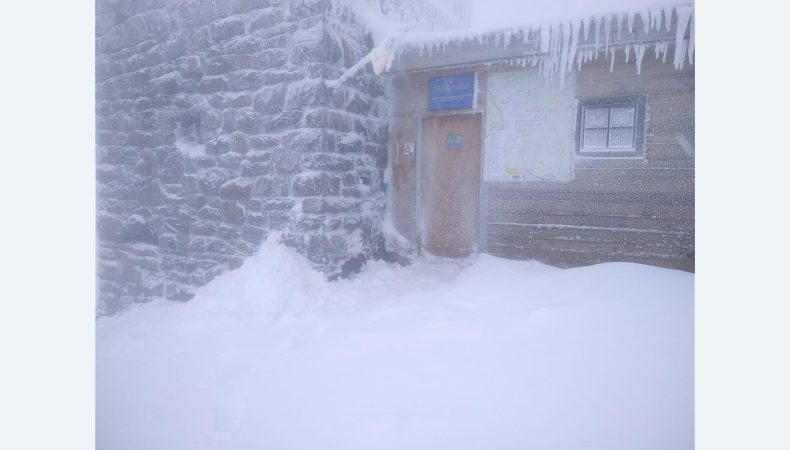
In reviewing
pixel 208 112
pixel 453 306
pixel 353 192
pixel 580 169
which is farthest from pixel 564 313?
pixel 208 112

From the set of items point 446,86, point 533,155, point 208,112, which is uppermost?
point 446,86

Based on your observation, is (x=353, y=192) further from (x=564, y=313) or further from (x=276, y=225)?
(x=564, y=313)

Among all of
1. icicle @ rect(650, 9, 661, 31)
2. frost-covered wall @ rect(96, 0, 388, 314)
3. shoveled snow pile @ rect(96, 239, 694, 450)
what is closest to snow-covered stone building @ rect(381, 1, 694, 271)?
icicle @ rect(650, 9, 661, 31)

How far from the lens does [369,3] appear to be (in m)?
4.18

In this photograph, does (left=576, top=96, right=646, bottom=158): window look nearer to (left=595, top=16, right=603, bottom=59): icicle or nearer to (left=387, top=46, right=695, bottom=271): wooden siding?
(left=387, top=46, right=695, bottom=271): wooden siding

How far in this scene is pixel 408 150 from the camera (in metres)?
4.54

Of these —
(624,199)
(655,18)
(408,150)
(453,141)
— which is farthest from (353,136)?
(655,18)

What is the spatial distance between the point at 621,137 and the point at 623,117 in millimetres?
159

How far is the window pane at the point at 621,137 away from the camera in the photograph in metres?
3.53

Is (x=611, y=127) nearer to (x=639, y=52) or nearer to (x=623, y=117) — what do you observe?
(x=623, y=117)

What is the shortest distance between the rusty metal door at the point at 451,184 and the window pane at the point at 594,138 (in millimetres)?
926

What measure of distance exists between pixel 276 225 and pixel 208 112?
1083 millimetres

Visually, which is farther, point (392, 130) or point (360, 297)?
point (392, 130)

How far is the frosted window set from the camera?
356cm
